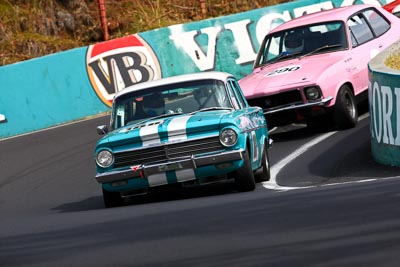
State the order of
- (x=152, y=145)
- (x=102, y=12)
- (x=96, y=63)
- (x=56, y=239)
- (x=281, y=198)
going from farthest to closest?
(x=102, y=12) → (x=96, y=63) → (x=152, y=145) → (x=281, y=198) → (x=56, y=239)

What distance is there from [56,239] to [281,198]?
6.38 feet

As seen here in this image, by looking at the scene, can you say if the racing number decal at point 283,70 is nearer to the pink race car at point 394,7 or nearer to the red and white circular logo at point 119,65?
the red and white circular logo at point 119,65

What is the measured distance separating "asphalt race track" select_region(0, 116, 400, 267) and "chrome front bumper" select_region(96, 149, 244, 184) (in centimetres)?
34

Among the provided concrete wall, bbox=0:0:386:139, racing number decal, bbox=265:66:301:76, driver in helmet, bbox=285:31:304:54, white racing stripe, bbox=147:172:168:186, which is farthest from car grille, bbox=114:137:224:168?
concrete wall, bbox=0:0:386:139

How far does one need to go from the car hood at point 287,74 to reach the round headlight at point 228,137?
432 centimetres

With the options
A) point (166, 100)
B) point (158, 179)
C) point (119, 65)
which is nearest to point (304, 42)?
point (166, 100)

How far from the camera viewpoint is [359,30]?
16.7m

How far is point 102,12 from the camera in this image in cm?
2764

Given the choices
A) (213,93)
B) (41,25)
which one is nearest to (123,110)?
(213,93)

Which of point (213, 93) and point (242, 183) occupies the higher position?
point (213, 93)

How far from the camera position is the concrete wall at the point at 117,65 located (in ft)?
69.9

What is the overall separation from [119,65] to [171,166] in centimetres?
1189

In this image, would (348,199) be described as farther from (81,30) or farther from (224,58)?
(81,30)

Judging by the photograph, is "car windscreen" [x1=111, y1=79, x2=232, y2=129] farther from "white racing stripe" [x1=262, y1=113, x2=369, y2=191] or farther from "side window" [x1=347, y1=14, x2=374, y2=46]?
"side window" [x1=347, y1=14, x2=374, y2=46]
